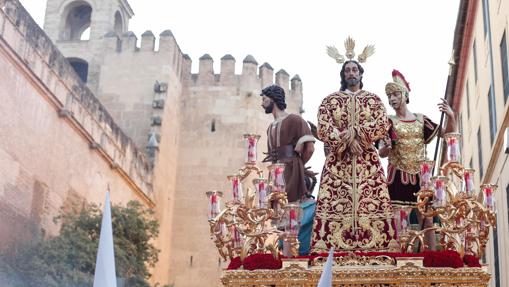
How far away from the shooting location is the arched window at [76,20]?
36438mm

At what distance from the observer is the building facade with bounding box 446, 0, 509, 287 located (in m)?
16.8

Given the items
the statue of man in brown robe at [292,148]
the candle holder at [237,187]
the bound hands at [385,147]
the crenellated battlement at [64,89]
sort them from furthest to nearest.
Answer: the crenellated battlement at [64,89] → the statue of man in brown robe at [292,148] → the bound hands at [385,147] → the candle holder at [237,187]

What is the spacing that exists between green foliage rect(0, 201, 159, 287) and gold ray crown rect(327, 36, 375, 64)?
12.5 m

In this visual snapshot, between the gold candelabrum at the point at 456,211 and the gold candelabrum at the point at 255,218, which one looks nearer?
the gold candelabrum at the point at 456,211

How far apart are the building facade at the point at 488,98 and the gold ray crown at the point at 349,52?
7.66 m

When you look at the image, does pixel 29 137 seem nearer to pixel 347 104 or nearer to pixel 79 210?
pixel 79 210

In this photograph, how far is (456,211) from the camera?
7.27 metres

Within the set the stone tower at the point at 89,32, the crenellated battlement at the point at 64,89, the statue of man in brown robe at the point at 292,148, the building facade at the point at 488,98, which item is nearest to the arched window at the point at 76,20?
the stone tower at the point at 89,32

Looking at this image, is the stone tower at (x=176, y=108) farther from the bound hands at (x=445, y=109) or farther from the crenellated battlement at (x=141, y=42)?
the bound hands at (x=445, y=109)

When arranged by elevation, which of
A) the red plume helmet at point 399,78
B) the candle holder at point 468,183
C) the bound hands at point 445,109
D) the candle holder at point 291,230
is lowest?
the candle holder at point 291,230

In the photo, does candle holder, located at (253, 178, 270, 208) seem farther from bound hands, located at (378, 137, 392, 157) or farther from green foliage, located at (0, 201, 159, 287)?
green foliage, located at (0, 201, 159, 287)

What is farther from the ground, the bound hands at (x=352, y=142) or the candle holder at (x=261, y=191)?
the bound hands at (x=352, y=142)

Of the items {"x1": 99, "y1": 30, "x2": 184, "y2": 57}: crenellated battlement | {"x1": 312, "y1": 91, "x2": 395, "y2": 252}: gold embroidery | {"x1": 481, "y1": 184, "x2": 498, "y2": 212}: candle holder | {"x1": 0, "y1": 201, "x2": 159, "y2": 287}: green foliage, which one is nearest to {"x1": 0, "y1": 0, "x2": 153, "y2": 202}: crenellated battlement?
{"x1": 0, "y1": 201, "x2": 159, "y2": 287}: green foliage

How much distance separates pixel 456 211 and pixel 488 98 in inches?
507
